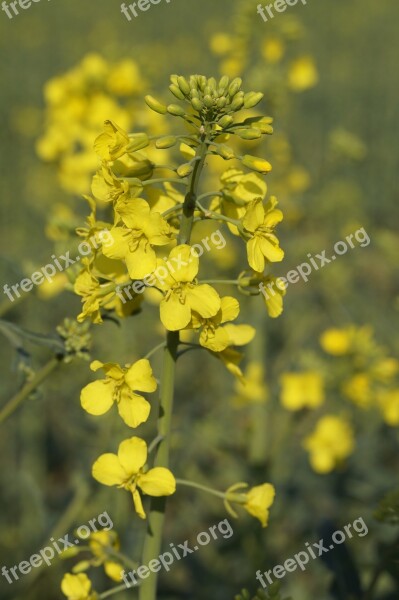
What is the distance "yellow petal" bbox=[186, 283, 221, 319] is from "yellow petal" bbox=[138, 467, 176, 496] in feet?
1.17

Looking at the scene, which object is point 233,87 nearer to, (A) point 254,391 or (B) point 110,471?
(B) point 110,471

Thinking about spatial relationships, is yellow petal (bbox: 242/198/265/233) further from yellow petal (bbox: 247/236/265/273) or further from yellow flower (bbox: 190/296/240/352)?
yellow flower (bbox: 190/296/240/352)

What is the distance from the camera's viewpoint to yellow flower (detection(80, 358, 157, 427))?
168 cm

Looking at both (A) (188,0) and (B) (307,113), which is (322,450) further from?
(A) (188,0)

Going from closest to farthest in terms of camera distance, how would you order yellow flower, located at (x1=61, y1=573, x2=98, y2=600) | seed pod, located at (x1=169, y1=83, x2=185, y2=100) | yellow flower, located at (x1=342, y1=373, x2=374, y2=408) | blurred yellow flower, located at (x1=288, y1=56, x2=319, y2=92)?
seed pod, located at (x1=169, y1=83, x2=185, y2=100)
yellow flower, located at (x1=61, y1=573, x2=98, y2=600)
yellow flower, located at (x1=342, y1=373, x2=374, y2=408)
blurred yellow flower, located at (x1=288, y1=56, x2=319, y2=92)

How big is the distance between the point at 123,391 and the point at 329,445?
214 centimetres

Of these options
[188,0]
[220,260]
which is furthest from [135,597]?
[188,0]

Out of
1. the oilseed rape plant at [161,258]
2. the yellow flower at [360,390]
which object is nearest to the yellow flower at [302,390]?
the yellow flower at [360,390]

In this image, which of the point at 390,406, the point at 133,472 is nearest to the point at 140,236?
the point at 133,472

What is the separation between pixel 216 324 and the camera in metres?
1.71

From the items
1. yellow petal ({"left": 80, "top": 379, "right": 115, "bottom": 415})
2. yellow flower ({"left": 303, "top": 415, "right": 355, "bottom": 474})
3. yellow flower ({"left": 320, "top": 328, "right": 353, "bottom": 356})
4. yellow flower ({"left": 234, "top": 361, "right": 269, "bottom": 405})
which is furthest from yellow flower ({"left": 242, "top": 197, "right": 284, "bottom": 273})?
yellow flower ({"left": 303, "top": 415, "right": 355, "bottom": 474})

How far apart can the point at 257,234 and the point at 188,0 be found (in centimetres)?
1506

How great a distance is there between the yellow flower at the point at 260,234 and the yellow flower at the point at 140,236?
183mm

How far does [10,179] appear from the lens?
7.72 meters
